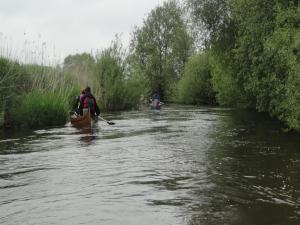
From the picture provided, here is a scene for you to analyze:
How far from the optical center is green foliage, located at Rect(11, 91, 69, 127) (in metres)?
20.5

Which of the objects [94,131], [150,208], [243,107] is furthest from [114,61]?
[150,208]

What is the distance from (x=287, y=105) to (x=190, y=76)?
130 ft

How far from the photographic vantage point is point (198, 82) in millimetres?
54531

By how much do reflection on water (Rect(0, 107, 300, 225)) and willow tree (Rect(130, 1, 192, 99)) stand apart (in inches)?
1856

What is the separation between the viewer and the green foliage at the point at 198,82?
54125 millimetres

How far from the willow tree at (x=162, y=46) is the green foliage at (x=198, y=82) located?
21.7 feet

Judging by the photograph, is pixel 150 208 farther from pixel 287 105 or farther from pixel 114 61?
pixel 114 61

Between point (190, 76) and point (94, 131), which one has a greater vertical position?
point (190, 76)

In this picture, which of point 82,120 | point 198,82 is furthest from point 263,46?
point 198,82

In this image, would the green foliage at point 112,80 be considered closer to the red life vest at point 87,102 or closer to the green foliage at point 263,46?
the green foliage at point 263,46

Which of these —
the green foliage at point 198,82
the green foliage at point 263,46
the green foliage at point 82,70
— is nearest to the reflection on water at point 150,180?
the green foliage at point 263,46

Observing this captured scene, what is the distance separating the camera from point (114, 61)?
3647 centimetres

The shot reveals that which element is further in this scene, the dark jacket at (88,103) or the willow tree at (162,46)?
the willow tree at (162,46)

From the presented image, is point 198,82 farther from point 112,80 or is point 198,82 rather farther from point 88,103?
point 88,103
